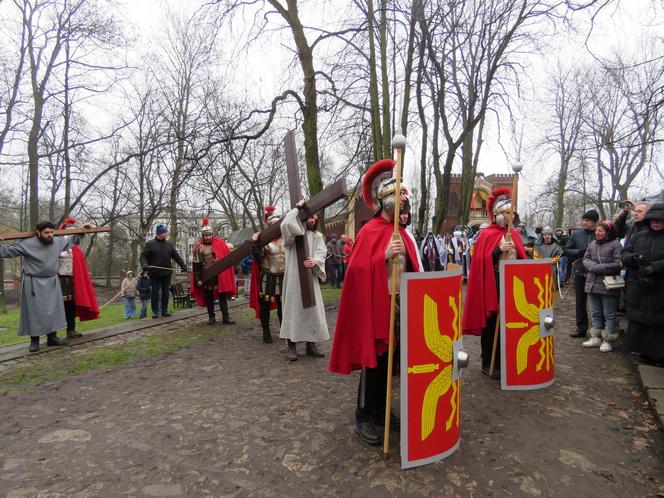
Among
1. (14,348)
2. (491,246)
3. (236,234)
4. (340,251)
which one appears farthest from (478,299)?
(236,234)

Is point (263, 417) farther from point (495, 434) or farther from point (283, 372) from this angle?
point (495, 434)

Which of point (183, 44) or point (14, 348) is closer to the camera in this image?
point (14, 348)

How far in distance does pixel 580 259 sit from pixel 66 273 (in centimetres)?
754

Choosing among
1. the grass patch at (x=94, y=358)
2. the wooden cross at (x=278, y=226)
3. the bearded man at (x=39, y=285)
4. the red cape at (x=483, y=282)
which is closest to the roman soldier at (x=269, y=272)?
the wooden cross at (x=278, y=226)

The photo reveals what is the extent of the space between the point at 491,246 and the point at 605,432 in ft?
6.19

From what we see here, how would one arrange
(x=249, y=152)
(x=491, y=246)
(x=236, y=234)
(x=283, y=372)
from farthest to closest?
(x=236, y=234) < (x=249, y=152) < (x=283, y=372) < (x=491, y=246)

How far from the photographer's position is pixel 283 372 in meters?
4.57

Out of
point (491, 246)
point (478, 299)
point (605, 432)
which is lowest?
point (605, 432)

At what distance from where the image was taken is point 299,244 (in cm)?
483

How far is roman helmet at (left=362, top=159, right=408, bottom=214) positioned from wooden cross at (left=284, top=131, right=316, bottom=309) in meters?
1.81

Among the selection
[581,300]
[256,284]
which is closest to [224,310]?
[256,284]

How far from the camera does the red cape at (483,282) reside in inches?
163

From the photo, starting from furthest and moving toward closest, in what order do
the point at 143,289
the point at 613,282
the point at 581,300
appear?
the point at 143,289 → the point at 581,300 → the point at 613,282

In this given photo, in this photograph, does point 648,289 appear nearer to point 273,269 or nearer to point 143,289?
point 273,269
